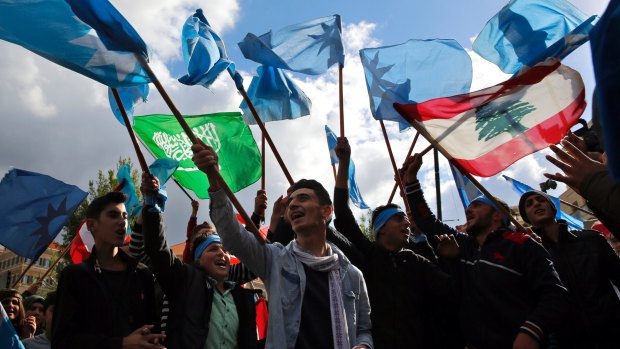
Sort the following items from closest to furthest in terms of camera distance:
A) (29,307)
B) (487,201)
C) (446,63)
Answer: (487,201) → (29,307) → (446,63)

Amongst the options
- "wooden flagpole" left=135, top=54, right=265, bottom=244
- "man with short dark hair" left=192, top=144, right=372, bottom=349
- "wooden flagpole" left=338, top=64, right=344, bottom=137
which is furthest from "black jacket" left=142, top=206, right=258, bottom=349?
"wooden flagpole" left=338, top=64, right=344, bottom=137

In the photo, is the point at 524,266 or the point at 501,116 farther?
the point at 501,116

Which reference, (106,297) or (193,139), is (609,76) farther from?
(106,297)

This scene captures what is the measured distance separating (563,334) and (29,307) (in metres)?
5.26

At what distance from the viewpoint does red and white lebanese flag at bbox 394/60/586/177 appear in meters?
5.06

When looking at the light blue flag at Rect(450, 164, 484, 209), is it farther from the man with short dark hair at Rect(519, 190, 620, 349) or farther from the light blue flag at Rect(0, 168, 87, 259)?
the light blue flag at Rect(0, 168, 87, 259)

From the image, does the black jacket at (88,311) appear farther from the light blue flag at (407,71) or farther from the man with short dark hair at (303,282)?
the light blue flag at (407,71)

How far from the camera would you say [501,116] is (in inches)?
202

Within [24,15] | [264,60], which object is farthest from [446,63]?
[24,15]

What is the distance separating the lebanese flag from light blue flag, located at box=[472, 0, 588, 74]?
5429mm

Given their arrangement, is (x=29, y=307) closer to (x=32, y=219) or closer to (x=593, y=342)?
(x=32, y=219)

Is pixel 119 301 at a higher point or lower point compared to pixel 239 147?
lower

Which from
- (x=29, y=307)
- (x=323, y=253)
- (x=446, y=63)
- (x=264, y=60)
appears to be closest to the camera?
(x=323, y=253)

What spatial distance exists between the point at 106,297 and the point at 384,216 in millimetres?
2123
